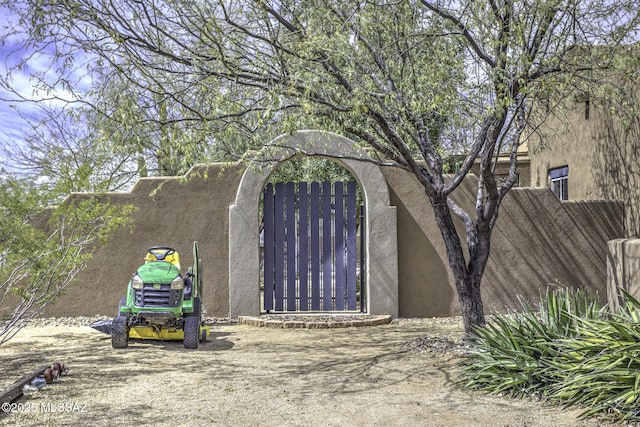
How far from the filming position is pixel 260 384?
21.3 feet

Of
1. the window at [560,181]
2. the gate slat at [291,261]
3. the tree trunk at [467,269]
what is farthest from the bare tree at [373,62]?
the window at [560,181]

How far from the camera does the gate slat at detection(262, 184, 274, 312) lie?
11.6 m

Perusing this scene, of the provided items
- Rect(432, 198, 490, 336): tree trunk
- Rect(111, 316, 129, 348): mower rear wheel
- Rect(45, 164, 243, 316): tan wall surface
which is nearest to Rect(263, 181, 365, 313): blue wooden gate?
Rect(45, 164, 243, 316): tan wall surface

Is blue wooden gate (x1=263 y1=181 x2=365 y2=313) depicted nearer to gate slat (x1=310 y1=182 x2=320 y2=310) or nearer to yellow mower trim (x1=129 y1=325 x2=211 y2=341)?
gate slat (x1=310 y1=182 x2=320 y2=310)

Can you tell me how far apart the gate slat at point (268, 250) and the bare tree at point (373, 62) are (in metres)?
3.26

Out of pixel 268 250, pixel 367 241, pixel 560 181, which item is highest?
pixel 560 181

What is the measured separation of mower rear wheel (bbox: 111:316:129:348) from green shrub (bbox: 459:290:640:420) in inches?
170

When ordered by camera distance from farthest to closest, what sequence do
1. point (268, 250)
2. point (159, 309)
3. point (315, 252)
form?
point (268, 250) < point (315, 252) < point (159, 309)

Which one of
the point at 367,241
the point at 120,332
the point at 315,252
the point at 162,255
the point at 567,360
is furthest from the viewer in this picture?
the point at 315,252

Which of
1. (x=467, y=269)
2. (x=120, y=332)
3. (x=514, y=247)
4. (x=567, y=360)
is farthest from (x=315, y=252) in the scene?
(x=567, y=360)

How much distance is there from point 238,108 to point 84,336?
14.0 feet

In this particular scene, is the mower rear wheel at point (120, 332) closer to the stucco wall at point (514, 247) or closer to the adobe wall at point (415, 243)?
the adobe wall at point (415, 243)

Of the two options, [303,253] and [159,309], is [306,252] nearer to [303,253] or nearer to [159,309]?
[303,253]

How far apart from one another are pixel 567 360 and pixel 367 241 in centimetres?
552
